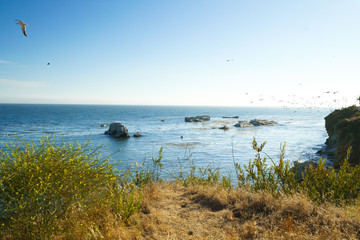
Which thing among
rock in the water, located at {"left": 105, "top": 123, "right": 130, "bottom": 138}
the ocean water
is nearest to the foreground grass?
the ocean water

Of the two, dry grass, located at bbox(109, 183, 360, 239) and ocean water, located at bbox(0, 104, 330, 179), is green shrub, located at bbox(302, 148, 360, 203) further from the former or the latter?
ocean water, located at bbox(0, 104, 330, 179)

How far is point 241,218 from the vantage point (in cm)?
482

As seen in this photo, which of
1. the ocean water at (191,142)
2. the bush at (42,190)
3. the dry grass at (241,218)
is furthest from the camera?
the ocean water at (191,142)

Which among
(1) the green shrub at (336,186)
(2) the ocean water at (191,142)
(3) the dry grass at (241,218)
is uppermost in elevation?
(1) the green shrub at (336,186)

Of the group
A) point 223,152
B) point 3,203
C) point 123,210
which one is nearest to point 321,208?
point 123,210

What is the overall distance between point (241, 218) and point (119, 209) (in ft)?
8.43

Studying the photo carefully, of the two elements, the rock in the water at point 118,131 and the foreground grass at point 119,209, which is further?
the rock in the water at point 118,131

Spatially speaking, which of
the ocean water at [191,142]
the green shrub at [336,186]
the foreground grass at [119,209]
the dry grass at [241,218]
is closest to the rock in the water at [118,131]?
the ocean water at [191,142]

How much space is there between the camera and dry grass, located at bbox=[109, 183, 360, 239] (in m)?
3.94

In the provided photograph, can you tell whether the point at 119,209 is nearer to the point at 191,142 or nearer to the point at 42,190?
the point at 42,190

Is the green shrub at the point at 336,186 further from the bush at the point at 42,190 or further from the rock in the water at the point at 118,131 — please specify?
the rock in the water at the point at 118,131

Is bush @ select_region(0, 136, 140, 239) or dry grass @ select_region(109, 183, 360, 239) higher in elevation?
bush @ select_region(0, 136, 140, 239)

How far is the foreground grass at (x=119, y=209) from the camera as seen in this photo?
3.57 meters

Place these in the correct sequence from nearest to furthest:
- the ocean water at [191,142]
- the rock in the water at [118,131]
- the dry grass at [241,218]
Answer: the dry grass at [241,218] < the ocean water at [191,142] < the rock in the water at [118,131]
